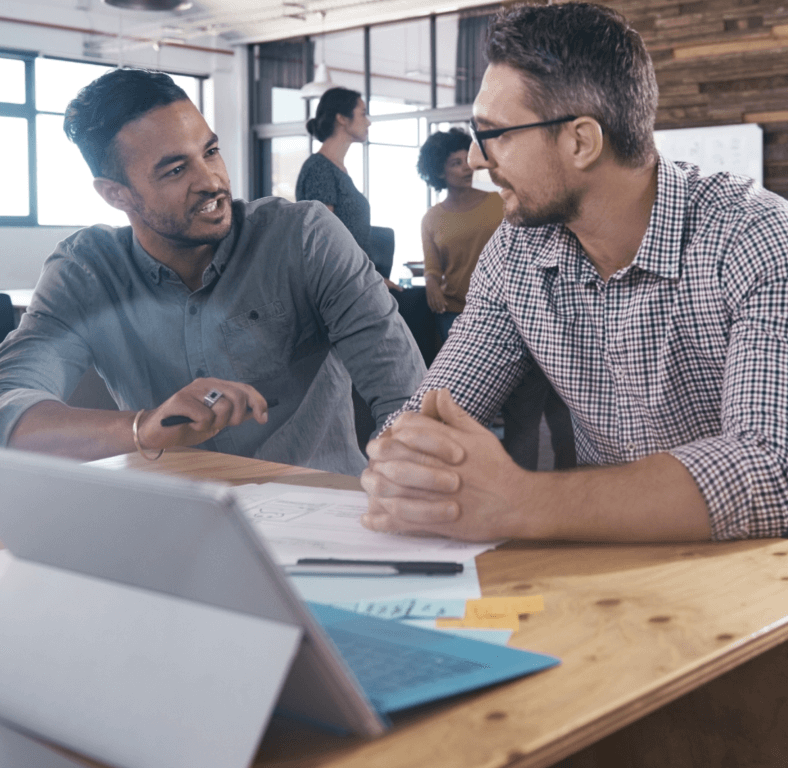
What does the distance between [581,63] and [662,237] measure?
0.28 meters

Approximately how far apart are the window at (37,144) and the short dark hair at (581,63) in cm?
803

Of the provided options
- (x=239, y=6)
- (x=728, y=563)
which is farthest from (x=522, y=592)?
(x=239, y=6)

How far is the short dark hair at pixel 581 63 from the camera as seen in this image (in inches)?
51.3

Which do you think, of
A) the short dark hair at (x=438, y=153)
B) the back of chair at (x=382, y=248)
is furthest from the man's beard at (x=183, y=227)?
the short dark hair at (x=438, y=153)

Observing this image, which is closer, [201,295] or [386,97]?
[201,295]

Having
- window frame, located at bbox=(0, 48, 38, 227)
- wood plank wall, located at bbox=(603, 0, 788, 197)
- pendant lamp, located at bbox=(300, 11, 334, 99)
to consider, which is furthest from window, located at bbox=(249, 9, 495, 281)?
wood plank wall, located at bbox=(603, 0, 788, 197)

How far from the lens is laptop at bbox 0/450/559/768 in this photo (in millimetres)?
485

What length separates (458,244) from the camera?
4.16m

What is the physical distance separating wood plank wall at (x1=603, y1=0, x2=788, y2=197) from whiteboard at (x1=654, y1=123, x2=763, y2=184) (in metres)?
0.04

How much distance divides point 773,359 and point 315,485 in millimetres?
599

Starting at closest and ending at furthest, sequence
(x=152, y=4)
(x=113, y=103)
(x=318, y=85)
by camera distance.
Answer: (x=113, y=103), (x=152, y=4), (x=318, y=85)

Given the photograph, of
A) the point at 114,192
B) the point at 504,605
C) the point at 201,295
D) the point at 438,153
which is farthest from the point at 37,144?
the point at 504,605

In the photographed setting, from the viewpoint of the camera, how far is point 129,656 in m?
0.55

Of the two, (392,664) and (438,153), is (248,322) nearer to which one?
(392,664)
